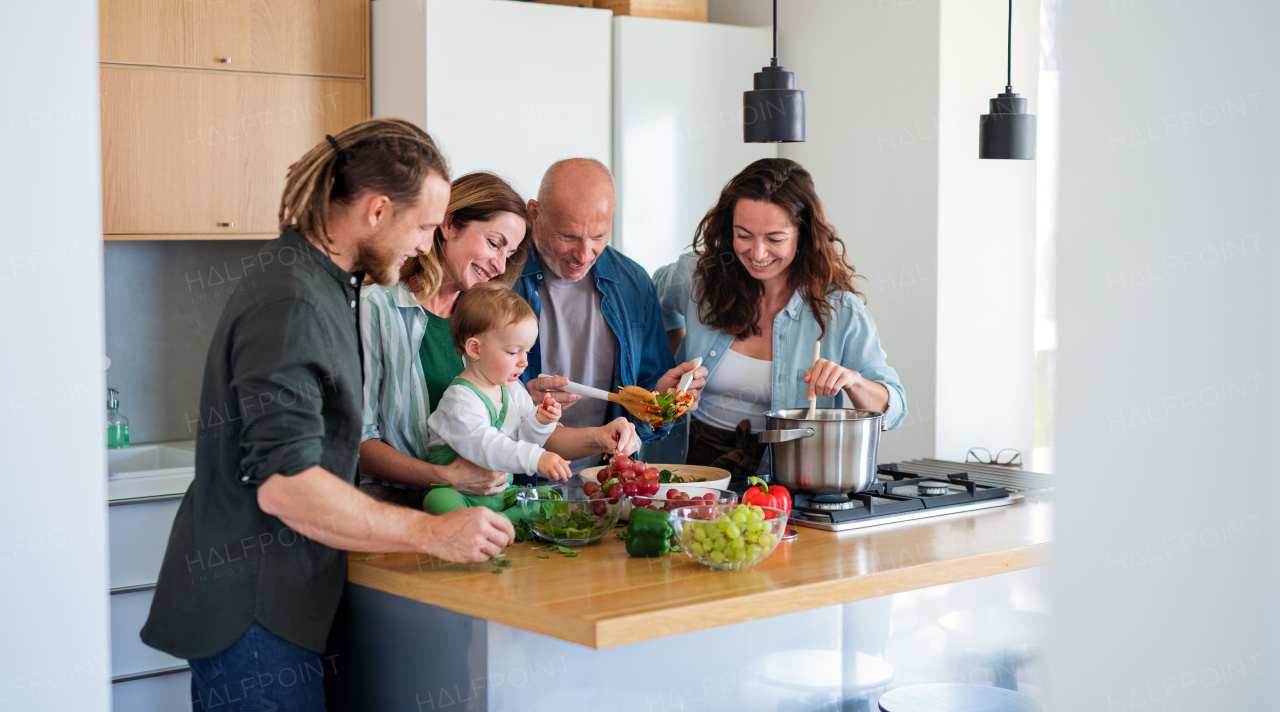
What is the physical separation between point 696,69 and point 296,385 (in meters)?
2.59

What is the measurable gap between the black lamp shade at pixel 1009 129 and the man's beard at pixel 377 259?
78.1 inches

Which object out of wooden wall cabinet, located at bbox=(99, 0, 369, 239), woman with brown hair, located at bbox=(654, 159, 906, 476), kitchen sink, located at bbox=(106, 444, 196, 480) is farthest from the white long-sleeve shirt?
kitchen sink, located at bbox=(106, 444, 196, 480)

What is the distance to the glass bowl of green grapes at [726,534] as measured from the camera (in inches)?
56.4

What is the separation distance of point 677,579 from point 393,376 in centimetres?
61

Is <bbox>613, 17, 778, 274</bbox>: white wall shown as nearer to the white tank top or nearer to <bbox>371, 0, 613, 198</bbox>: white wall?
<bbox>371, 0, 613, 198</bbox>: white wall

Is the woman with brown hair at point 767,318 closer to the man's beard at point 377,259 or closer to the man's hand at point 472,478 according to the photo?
the man's hand at point 472,478

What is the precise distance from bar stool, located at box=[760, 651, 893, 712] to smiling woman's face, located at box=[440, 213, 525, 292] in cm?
83

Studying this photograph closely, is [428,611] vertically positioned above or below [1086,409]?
below

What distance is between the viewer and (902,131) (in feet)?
11.1

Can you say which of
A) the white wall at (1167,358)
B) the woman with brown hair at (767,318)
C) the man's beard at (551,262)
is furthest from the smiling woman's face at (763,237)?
the white wall at (1167,358)

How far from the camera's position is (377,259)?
4.69 feet

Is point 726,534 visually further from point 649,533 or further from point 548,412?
point 548,412

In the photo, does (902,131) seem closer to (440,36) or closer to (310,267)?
(440,36)

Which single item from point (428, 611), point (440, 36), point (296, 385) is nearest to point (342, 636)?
point (428, 611)
